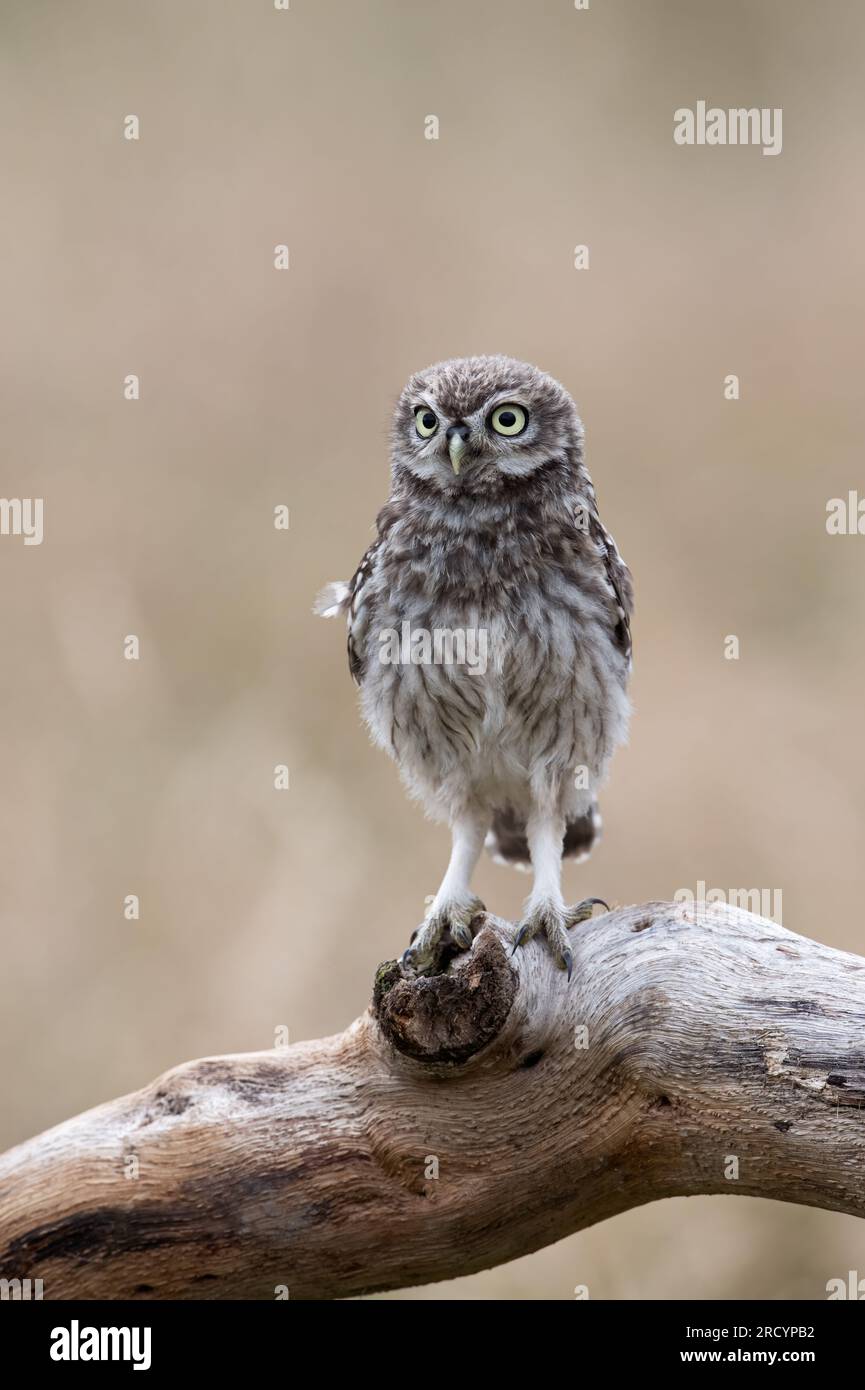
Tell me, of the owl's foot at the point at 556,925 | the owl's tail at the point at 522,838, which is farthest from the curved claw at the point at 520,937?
the owl's tail at the point at 522,838

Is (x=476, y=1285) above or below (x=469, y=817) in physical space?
below

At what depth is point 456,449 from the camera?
3.82 metres

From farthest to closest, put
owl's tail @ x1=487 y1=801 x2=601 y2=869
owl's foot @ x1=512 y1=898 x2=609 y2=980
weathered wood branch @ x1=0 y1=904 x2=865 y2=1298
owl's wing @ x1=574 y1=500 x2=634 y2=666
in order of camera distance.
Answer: owl's tail @ x1=487 y1=801 x2=601 y2=869
owl's wing @ x1=574 y1=500 x2=634 y2=666
owl's foot @ x1=512 y1=898 x2=609 y2=980
weathered wood branch @ x1=0 y1=904 x2=865 y2=1298

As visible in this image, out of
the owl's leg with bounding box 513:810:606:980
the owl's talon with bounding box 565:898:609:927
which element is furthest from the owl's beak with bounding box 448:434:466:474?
the owl's talon with bounding box 565:898:609:927

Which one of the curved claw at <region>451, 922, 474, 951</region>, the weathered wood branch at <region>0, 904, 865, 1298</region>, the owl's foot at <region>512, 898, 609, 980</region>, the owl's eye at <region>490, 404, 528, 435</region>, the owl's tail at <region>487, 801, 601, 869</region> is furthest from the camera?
the owl's tail at <region>487, 801, 601, 869</region>

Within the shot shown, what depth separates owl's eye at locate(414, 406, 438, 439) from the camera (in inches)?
156

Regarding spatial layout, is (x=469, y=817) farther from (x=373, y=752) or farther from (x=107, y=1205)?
(x=373, y=752)

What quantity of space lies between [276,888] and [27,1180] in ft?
8.57

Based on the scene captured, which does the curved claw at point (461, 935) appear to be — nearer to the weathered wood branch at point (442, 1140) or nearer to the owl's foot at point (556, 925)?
the owl's foot at point (556, 925)

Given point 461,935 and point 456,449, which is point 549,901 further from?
point 456,449

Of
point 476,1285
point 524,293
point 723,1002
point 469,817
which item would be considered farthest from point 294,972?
point 524,293

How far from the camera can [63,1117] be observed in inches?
228

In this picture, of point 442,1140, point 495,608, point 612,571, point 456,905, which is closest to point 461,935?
point 456,905

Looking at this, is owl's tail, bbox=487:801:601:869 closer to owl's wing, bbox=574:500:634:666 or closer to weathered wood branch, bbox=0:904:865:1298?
owl's wing, bbox=574:500:634:666
